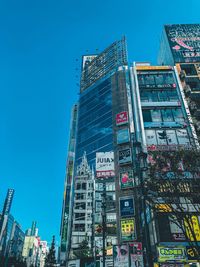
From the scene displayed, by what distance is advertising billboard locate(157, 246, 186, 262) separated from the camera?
66.8 ft

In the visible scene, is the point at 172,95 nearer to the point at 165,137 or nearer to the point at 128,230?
the point at 165,137

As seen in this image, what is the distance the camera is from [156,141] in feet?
126

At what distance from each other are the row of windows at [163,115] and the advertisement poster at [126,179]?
1226cm

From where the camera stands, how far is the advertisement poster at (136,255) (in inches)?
754

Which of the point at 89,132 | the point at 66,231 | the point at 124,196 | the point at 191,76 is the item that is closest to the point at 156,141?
the point at 124,196

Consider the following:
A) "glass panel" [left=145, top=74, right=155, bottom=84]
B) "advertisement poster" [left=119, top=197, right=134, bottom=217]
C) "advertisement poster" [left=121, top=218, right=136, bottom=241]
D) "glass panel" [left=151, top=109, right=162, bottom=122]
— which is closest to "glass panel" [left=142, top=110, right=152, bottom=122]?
"glass panel" [left=151, top=109, right=162, bottom=122]

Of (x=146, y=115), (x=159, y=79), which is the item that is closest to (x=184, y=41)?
(x=159, y=79)

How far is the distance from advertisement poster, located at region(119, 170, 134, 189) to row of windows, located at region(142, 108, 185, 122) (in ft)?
40.2

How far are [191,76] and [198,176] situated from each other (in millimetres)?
38107

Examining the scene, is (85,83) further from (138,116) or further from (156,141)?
(156,141)

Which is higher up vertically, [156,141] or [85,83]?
[85,83]

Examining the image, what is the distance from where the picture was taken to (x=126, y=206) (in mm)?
31375

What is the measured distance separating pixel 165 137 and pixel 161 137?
73 centimetres

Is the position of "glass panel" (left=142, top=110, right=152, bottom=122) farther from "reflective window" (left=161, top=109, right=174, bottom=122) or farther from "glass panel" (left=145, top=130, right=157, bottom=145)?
"glass panel" (left=145, top=130, right=157, bottom=145)
